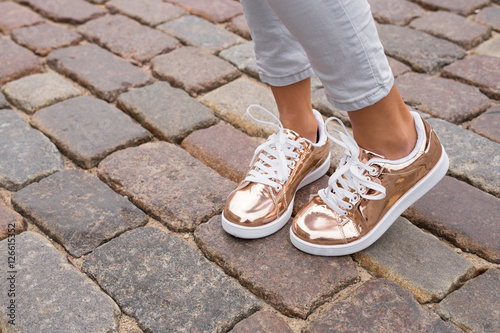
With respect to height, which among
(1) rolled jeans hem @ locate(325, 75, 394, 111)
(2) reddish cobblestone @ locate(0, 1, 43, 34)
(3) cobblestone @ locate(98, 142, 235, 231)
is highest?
(1) rolled jeans hem @ locate(325, 75, 394, 111)

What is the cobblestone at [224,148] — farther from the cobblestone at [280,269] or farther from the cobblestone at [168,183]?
the cobblestone at [280,269]

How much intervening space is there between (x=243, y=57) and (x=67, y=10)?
1133 mm

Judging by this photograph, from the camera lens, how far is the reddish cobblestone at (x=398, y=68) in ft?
8.08

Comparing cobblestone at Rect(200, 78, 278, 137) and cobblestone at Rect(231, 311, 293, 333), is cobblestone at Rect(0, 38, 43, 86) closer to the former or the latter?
cobblestone at Rect(200, 78, 278, 137)

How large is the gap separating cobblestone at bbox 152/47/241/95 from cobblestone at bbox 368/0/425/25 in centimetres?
93

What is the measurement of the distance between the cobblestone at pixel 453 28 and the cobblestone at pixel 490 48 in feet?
0.10

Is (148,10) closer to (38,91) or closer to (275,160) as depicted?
(38,91)

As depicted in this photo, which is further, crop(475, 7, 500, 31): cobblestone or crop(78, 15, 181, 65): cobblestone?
crop(475, 7, 500, 31): cobblestone

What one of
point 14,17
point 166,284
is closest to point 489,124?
point 166,284

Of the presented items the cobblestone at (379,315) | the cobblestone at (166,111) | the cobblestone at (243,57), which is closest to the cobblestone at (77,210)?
the cobblestone at (166,111)

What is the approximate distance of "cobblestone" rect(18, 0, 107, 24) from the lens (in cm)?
296

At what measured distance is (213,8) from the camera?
3.06 metres

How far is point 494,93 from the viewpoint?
2.29m

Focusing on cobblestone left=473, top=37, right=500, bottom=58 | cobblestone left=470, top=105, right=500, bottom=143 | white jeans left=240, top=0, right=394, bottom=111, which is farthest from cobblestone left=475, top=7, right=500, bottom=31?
white jeans left=240, top=0, right=394, bottom=111
